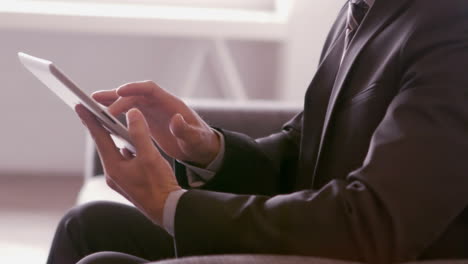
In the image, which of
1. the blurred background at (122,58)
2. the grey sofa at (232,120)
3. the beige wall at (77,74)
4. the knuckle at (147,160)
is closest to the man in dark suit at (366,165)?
the knuckle at (147,160)

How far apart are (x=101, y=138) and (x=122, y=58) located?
2.12m

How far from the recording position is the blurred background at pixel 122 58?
279 centimetres

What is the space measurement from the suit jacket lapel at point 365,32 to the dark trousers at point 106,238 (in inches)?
14.3

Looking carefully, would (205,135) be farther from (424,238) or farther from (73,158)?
(73,158)

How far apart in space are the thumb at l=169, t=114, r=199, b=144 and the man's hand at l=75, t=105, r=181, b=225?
13 centimetres

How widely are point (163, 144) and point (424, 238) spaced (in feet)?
1.65

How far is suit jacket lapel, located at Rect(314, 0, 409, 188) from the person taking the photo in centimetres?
99

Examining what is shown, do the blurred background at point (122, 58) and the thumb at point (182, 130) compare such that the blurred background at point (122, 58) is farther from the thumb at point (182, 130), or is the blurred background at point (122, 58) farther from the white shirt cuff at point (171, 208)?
the white shirt cuff at point (171, 208)

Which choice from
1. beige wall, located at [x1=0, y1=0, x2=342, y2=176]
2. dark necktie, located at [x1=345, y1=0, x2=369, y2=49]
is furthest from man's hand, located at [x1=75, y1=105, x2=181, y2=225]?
beige wall, located at [x1=0, y1=0, x2=342, y2=176]

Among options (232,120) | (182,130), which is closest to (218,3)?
(232,120)

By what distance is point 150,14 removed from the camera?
9.29 ft

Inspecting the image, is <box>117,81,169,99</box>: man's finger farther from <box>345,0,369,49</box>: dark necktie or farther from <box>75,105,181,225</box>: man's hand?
<box>345,0,369,49</box>: dark necktie

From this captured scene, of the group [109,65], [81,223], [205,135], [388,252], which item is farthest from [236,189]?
[109,65]

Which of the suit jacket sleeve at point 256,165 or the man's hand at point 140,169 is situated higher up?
the man's hand at point 140,169
